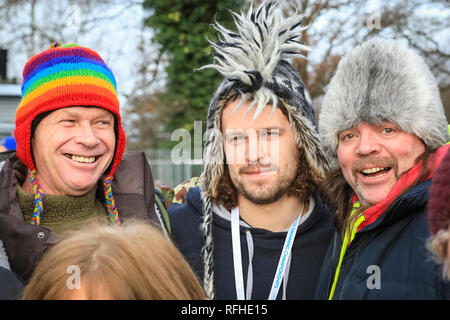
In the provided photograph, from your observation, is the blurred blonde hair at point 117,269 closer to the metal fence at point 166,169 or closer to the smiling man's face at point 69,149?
the smiling man's face at point 69,149

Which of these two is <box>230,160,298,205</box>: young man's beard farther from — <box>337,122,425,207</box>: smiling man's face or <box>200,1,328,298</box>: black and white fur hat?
<box>337,122,425,207</box>: smiling man's face

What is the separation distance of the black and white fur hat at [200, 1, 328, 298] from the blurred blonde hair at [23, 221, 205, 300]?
40.5 inches

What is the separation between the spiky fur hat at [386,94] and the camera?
2174 millimetres

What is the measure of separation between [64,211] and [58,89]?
62 centimetres

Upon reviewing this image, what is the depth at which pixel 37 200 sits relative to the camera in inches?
90.9

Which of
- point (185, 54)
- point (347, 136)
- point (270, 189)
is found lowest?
point (270, 189)

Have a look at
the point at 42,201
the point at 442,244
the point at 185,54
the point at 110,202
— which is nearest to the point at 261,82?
the point at 110,202

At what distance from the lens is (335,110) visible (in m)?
2.40

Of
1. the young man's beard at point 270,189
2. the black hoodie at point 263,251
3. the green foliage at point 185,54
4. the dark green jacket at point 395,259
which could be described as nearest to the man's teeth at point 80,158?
the black hoodie at point 263,251

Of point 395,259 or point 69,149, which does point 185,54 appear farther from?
point 395,259

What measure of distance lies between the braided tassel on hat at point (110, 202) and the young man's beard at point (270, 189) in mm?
691

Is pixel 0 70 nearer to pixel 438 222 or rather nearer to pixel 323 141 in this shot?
pixel 323 141
